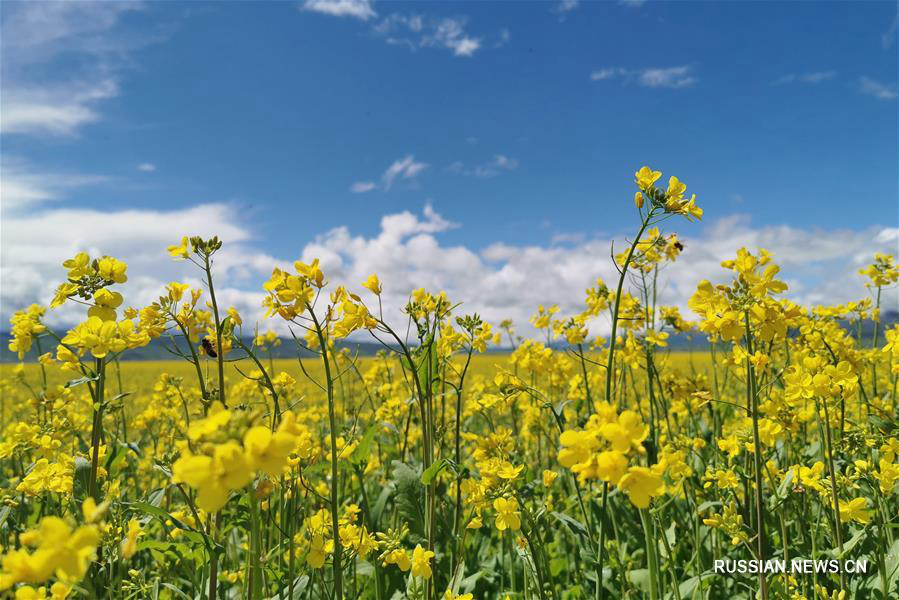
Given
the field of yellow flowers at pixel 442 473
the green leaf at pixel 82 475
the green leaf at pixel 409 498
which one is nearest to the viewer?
the field of yellow flowers at pixel 442 473

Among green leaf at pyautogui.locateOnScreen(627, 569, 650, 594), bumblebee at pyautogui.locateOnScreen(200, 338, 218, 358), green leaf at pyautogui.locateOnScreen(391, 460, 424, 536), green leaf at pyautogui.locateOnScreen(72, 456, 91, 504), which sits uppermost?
bumblebee at pyautogui.locateOnScreen(200, 338, 218, 358)

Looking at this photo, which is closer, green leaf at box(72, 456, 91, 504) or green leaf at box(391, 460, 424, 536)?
green leaf at box(72, 456, 91, 504)

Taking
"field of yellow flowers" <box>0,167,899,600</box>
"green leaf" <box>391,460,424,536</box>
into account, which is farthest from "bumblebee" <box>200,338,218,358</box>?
"green leaf" <box>391,460,424,536</box>

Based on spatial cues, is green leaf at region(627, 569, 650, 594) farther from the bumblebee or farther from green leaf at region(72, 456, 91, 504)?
green leaf at region(72, 456, 91, 504)

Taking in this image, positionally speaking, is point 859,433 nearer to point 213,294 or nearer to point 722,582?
point 722,582

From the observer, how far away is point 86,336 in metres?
1.95

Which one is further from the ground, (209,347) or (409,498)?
(209,347)

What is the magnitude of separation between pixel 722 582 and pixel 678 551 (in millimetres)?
379

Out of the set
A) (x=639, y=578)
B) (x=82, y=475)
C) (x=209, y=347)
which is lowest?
(x=639, y=578)

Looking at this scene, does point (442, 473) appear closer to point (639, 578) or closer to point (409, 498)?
point (409, 498)

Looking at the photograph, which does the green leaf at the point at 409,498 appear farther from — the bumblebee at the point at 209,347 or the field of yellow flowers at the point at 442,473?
the bumblebee at the point at 209,347

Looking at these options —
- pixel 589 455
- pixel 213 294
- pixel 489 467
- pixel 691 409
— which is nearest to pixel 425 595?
pixel 489 467

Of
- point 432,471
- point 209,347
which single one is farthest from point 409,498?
point 209,347

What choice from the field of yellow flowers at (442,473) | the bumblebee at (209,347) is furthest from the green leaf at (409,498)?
the bumblebee at (209,347)
